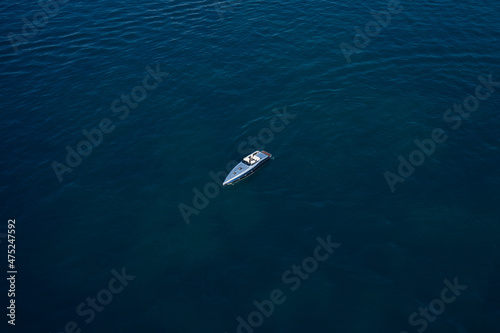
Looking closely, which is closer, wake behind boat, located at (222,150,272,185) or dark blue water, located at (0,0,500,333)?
dark blue water, located at (0,0,500,333)

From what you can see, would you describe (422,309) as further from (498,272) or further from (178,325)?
(178,325)

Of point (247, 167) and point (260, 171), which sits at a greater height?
point (247, 167)

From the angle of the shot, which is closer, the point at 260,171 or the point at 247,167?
the point at 247,167

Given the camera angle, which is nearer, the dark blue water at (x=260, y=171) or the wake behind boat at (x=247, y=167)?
the dark blue water at (x=260, y=171)

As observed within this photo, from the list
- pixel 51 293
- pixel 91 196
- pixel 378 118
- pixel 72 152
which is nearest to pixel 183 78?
pixel 72 152
